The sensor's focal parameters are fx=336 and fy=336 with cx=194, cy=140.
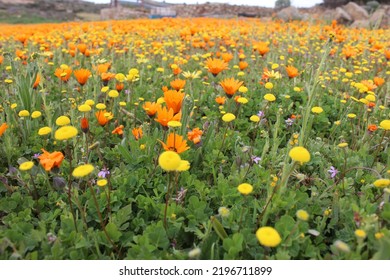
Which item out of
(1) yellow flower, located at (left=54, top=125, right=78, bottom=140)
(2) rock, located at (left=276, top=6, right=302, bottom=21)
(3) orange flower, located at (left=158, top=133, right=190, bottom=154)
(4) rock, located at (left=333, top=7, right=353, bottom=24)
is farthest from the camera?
(2) rock, located at (left=276, top=6, right=302, bottom=21)

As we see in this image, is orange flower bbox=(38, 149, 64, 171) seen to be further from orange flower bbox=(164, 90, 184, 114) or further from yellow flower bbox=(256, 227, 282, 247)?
yellow flower bbox=(256, 227, 282, 247)

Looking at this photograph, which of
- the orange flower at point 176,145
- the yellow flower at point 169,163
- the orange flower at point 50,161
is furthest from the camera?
the orange flower at point 176,145

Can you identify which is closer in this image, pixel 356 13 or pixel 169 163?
pixel 169 163

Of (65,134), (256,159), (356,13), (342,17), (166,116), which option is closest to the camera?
(65,134)

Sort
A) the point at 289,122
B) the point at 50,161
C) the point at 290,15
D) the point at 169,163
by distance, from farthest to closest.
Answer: the point at 290,15 → the point at 289,122 → the point at 50,161 → the point at 169,163

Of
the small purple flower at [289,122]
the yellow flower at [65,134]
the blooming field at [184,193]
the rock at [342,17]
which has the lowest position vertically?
the blooming field at [184,193]

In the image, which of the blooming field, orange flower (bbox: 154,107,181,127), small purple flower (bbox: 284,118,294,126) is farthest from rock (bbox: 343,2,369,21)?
orange flower (bbox: 154,107,181,127)

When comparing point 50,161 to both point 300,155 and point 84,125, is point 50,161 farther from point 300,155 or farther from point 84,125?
point 300,155

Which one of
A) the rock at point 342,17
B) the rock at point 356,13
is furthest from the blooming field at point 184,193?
the rock at point 356,13

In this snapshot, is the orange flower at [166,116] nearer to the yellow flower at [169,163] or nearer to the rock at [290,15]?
the yellow flower at [169,163]

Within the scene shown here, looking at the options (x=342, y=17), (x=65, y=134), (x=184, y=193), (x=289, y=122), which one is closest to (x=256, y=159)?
(x=184, y=193)

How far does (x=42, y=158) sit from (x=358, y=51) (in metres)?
4.73

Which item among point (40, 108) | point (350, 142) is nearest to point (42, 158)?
point (40, 108)

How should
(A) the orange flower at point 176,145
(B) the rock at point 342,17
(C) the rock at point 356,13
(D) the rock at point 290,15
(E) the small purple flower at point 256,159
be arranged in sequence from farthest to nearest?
(D) the rock at point 290,15, (C) the rock at point 356,13, (B) the rock at point 342,17, (E) the small purple flower at point 256,159, (A) the orange flower at point 176,145
